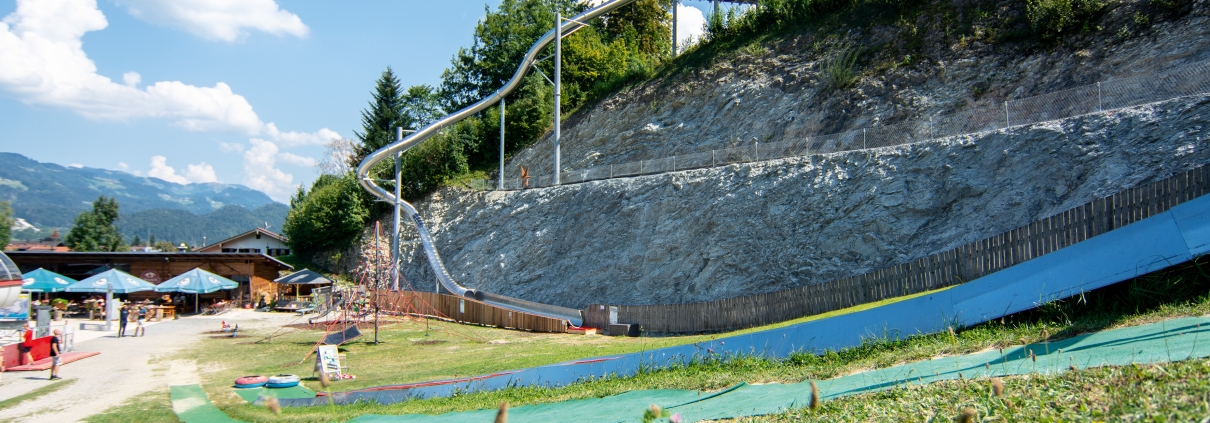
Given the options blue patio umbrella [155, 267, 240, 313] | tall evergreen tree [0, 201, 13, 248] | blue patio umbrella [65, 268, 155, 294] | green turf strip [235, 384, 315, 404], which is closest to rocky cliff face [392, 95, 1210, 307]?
blue patio umbrella [155, 267, 240, 313]

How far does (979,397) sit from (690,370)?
23.0 ft

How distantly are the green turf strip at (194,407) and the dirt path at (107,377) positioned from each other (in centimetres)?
89

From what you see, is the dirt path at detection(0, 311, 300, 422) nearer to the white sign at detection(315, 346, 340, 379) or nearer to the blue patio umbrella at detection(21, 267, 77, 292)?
the white sign at detection(315, 346, 340, 379)

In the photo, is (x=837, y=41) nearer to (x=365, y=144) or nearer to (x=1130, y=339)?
(x=1130, y=339)

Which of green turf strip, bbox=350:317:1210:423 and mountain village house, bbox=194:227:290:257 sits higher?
mountain village house, bbox=194:227:290:257

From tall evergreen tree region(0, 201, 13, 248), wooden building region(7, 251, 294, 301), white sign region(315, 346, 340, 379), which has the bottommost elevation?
white sign region(315, 346, 340, 379)

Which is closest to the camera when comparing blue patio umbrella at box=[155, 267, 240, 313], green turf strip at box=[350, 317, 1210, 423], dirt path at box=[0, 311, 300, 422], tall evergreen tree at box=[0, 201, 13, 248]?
green turf strip at box=[350, 317, 1210, 423]

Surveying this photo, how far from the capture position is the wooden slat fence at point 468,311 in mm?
29203

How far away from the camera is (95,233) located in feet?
263

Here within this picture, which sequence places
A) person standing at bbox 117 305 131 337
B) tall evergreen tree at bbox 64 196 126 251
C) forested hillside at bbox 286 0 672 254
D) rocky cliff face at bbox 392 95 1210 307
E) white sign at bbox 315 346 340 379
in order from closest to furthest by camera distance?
white sign at bbox 315 346 340 379
rocky cliff face at bbox 392 95 1210 307
person standing at bbox 117 305 131 337
forested hillside at bbox 286 0 672 254
tall evergreen tree at bbox 64 196 126 251

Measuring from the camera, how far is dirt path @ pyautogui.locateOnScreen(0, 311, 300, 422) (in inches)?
594

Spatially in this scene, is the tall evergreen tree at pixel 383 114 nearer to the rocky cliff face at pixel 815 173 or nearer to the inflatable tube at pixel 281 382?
the rocky cliff face at pixel 815 173

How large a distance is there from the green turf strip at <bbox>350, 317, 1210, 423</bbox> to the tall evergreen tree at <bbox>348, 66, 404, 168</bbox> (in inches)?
2224

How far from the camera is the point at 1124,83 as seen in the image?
72.0 ft
